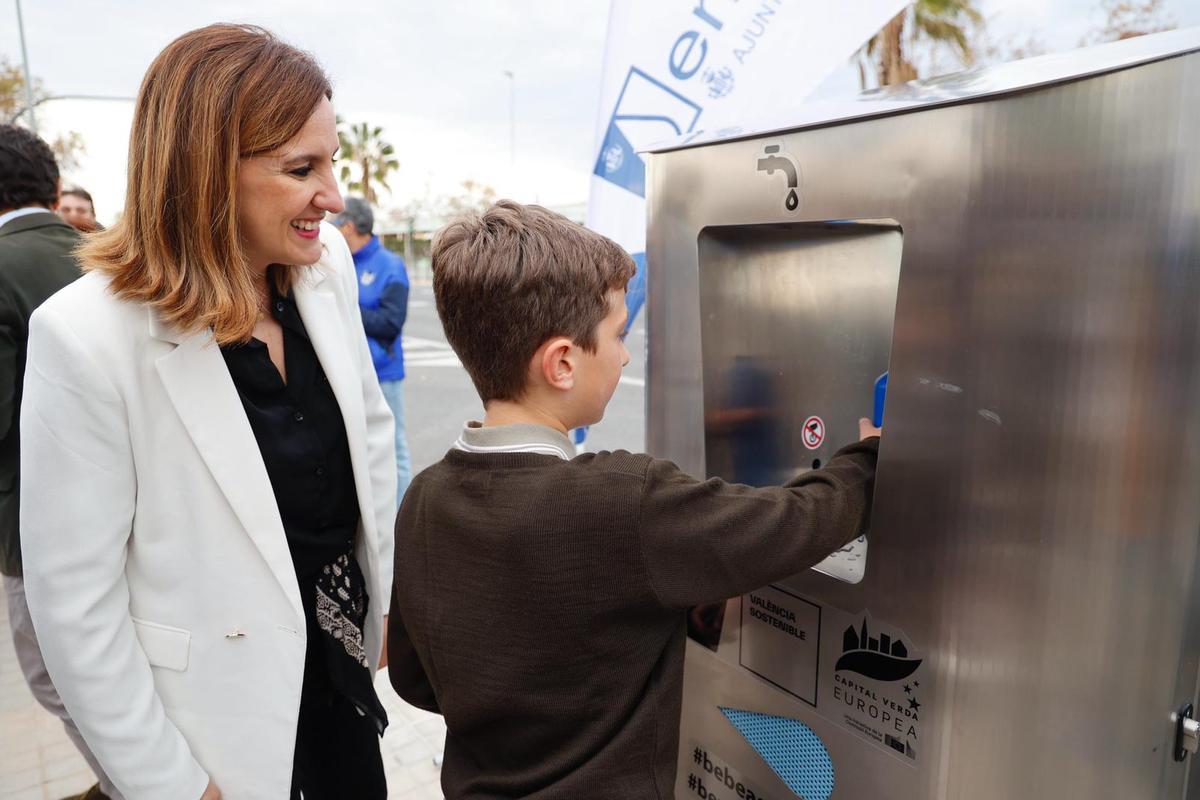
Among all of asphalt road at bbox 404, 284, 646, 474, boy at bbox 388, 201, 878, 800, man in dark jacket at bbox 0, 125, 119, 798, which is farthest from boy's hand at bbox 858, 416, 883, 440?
asphalt road at bbox 404, 284, 646, 474

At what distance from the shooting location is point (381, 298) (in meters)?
4.23

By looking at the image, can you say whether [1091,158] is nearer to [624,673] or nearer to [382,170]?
[624,673]

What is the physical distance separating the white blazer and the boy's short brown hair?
0.41 m

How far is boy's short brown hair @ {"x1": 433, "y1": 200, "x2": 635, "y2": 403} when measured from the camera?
1040mm

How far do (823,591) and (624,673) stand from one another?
382 mm

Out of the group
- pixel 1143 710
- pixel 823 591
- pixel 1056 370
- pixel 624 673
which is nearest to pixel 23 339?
pixel 624 673

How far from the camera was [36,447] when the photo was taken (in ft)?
3.50

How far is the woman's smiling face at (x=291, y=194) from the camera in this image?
1.19 m

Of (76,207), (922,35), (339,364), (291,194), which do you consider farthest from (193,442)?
(922,35)

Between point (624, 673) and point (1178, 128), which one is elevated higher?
point (1178, 128)

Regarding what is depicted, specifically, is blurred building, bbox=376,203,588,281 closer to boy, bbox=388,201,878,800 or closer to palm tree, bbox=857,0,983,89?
palm tree, bbox=857,0,983,89

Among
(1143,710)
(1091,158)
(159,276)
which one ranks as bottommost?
(1143,710)

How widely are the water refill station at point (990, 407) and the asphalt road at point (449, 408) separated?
3399 millimetres

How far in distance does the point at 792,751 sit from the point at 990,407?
→ 2.28 feet
